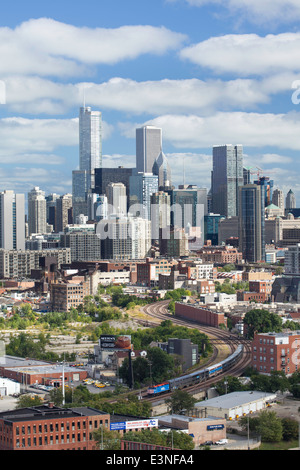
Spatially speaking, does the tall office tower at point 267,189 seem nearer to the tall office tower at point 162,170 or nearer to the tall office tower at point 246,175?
the tall office tower at point 246,175

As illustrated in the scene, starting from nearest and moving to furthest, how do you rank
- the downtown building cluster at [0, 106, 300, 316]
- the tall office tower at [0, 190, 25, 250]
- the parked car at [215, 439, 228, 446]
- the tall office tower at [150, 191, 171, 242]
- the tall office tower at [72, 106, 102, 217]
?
the parked car at [215, 439, 228, 446]
the downtown building cluster at [0, 106, 300, 316]
the tall office tower at [0, 190, 25, 250]
the tall office tower at [150, 191, 171, 242]
the tall office tower at [72, 106, 102, 217]

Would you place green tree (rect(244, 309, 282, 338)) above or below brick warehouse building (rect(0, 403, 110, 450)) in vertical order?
above

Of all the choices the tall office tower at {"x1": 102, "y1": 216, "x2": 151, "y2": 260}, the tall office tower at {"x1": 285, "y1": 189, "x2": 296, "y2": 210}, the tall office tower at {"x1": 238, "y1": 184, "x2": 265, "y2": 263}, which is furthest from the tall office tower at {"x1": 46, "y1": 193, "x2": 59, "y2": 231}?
the tall office tower at {"x1": 238, "y1": 184, "x2": 265, "y2": 263}

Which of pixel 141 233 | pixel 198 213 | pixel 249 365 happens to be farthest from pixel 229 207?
pixel 249 365

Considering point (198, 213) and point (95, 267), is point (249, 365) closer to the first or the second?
point (95, 267)

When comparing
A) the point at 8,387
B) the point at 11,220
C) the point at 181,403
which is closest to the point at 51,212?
the point at 11,220

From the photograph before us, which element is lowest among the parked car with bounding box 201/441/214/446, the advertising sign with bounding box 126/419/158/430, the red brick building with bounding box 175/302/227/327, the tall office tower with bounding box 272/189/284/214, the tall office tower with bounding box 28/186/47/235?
the parked car with bounding box 201/441/214/446

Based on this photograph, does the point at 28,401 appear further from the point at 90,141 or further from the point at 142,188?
the point at 90,141

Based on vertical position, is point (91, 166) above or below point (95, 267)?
above
